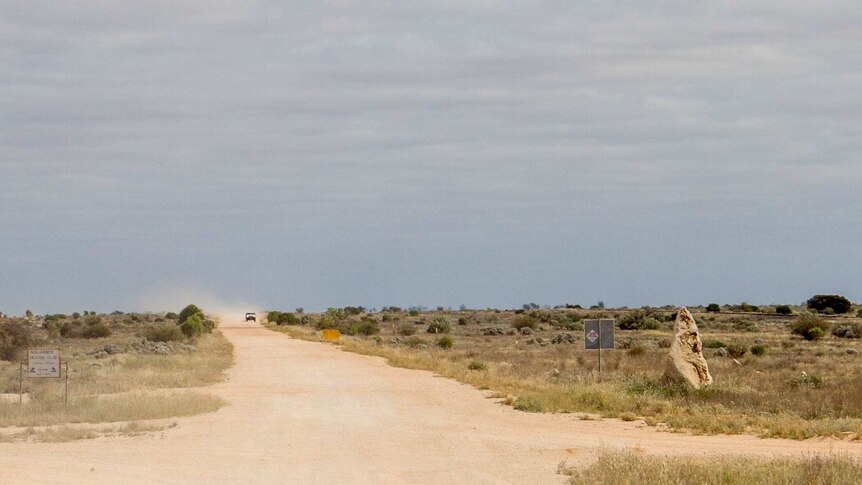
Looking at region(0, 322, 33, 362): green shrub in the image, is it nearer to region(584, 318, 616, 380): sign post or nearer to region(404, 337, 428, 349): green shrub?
region(404, 337, 428, 349): green shrub

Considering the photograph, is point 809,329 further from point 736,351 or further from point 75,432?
point 75,432

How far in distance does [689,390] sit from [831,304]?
9954cm

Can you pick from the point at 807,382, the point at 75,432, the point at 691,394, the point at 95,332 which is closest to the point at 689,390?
the point at 691,394

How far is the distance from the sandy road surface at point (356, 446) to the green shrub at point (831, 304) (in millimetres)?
97484

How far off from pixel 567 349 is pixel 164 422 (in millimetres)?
32118

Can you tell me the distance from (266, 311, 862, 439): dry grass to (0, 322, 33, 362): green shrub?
16.7m

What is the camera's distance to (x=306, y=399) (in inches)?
1115

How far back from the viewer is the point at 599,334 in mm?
30156

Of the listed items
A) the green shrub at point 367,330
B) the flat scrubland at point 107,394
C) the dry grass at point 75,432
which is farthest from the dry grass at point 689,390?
the green shrub at point 367,330

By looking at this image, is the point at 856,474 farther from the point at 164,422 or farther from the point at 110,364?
the point at 110,364

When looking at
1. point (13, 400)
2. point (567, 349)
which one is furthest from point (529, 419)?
point (567, 349)

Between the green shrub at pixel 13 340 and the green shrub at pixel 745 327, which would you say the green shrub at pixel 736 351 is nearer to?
the green shrub at pixel 745 327

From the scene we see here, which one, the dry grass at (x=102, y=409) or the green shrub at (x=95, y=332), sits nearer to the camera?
the dry grass at (x=102, y=409)

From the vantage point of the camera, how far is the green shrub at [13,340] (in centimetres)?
4647
